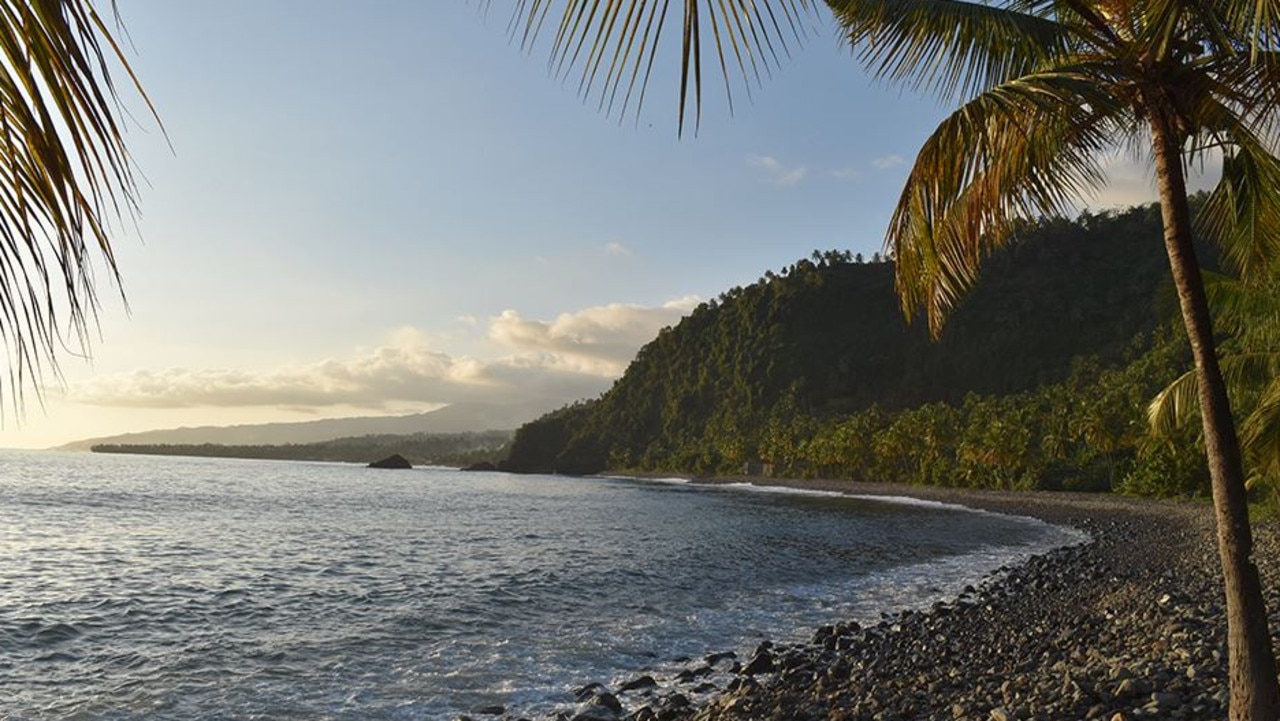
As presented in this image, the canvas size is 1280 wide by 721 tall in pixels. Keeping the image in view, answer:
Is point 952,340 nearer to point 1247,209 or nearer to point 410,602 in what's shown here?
point 410,602

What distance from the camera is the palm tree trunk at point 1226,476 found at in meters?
5.98

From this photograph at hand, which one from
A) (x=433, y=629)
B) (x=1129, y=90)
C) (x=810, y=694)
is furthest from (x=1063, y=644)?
(x=433, y=629)

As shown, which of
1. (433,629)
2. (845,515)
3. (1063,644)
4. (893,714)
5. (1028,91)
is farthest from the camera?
(845,515)

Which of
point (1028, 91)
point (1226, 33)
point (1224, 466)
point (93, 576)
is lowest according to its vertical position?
point (93, 576)

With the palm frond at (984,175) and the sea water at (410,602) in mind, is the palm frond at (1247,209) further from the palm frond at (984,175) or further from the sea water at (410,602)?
the sea water at (410,602)

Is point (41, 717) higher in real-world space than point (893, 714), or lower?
lower

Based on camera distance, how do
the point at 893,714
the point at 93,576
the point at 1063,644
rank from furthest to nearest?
the point at 93,576 < the point at 1063,644 < the point at 893,714

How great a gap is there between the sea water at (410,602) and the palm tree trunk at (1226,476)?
31.9 ft

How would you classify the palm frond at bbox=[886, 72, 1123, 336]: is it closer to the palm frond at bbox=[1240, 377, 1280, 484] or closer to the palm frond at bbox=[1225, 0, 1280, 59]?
the palm frond at bbox=[1225, 0, 1280, 59]

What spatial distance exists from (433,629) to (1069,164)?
56.6 feet

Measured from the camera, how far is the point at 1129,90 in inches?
236

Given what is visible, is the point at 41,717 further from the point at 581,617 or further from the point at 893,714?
the point at 893,714

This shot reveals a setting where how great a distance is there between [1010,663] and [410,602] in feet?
53.3

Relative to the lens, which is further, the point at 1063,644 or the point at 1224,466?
the point at 1063,644
